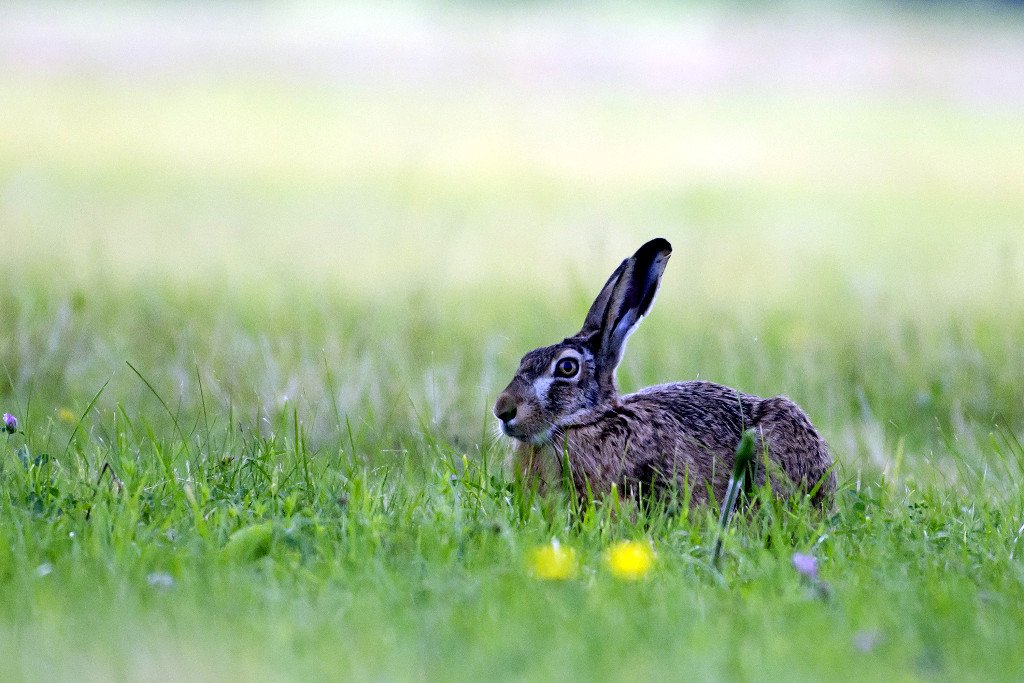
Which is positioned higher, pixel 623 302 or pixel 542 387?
pixel 623 302

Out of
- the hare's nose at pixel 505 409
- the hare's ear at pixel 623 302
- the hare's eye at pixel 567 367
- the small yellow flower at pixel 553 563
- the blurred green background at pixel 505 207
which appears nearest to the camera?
the small yellow flower at pixel 553 563

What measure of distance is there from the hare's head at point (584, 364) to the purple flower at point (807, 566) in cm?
125

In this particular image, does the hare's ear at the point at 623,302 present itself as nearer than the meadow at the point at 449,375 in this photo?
No

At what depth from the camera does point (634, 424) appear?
481 centimetres

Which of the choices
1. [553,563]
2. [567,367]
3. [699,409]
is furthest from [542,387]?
[553,563]

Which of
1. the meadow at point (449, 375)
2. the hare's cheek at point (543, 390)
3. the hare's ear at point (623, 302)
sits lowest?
the meadow at point (449, 375)

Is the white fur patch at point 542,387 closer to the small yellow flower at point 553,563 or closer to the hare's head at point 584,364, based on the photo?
the hare's head at point 584,364

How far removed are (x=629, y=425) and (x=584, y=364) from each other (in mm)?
254

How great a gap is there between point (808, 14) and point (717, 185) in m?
16.6

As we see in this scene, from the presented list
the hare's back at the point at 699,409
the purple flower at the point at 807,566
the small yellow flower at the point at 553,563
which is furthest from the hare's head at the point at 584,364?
the purple flower at the point at 807,566

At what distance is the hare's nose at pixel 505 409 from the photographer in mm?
4707

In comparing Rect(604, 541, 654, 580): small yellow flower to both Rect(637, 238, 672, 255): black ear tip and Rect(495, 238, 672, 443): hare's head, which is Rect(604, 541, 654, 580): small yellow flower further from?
Rect(637, 238, 672, 255): black ear tip

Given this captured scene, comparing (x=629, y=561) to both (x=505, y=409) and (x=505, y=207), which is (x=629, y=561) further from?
(x=505, y=207)

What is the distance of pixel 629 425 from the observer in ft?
15.8
